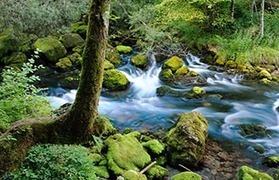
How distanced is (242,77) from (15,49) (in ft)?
25.4

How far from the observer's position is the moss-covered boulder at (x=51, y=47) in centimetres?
1160

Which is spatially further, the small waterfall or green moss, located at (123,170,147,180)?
the small waterfall

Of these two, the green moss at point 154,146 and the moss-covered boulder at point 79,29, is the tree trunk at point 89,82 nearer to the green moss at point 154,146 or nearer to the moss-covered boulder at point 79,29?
the green moss at point 154,146

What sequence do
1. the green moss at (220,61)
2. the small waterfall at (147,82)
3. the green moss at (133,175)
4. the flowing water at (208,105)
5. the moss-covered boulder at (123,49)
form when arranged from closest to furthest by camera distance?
1. the green moss at (133,175)
2. the flowing water at (208,105)
3. the small waterfall at (147,82)
4. the green moss at (220,61)
5. the moss-covered boulder at (123,49)

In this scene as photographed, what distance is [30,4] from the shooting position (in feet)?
37.4

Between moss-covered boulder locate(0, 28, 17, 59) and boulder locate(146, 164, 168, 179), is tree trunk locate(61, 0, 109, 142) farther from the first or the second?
moss-covered boulder locate(0, 28, 17, 59)

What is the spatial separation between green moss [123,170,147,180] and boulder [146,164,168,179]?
0.40 metres

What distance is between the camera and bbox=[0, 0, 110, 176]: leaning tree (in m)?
3.01

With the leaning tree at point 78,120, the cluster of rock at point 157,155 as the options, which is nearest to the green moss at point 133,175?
the cluster of rock at point 157,155

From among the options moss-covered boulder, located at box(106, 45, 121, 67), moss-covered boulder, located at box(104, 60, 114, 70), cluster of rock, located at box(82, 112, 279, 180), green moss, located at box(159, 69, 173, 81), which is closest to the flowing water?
green moss, located at box(159, 69, 173, 81)

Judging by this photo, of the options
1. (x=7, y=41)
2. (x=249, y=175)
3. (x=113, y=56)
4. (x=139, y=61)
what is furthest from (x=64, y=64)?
(x=249, y=175)

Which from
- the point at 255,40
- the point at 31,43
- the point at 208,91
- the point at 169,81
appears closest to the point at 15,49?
the point at 31,43

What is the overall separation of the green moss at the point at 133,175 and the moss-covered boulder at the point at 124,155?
15cm

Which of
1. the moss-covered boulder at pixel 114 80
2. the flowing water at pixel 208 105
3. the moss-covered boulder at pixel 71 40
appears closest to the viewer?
the flowing water at pixel 208 105
